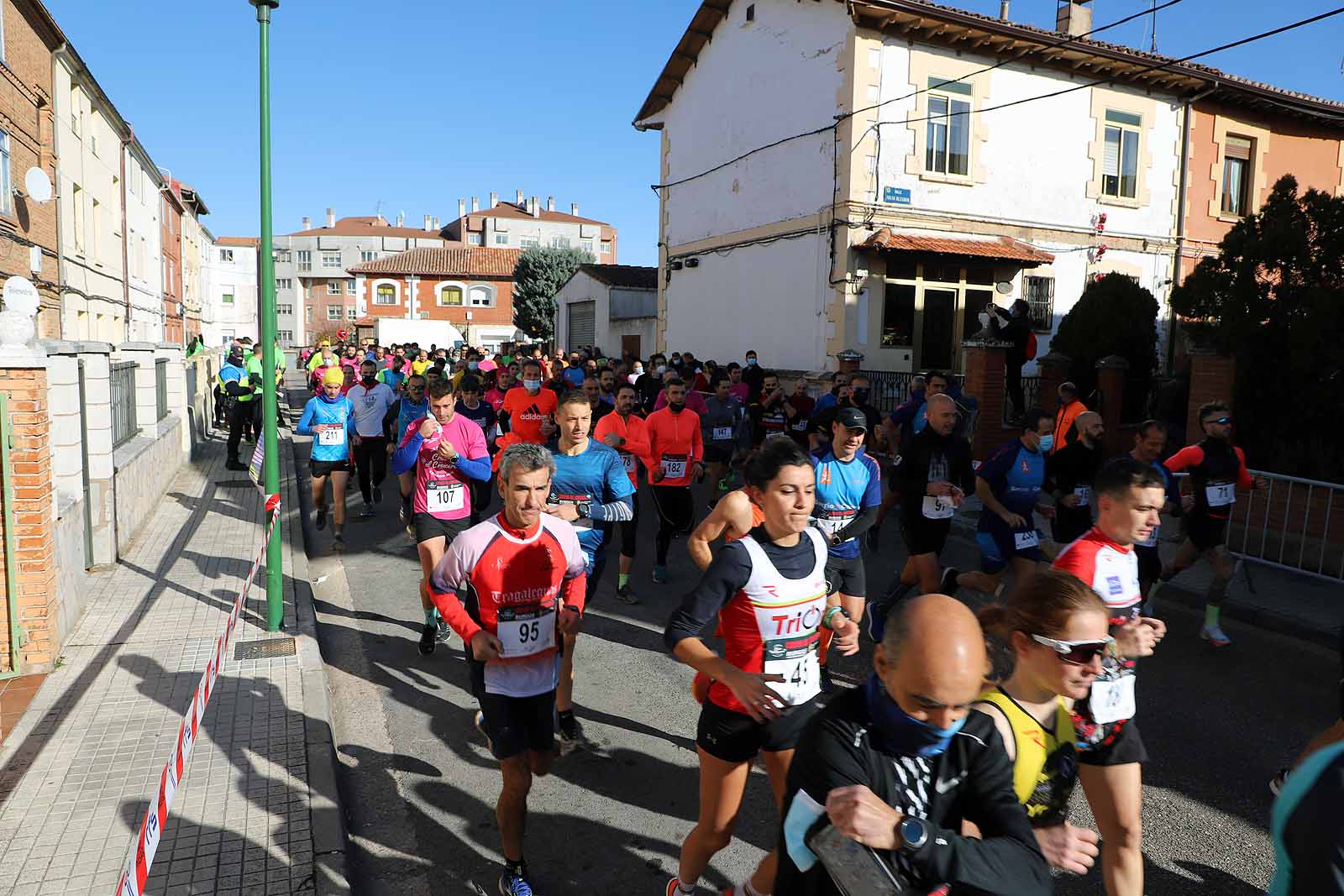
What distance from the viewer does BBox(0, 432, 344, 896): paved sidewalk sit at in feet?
11.9

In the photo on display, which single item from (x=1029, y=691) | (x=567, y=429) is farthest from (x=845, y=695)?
(x=567, y=429)

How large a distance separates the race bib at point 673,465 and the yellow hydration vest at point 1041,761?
5.87 meters

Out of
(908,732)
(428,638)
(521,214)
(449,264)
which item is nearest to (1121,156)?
(428,638)

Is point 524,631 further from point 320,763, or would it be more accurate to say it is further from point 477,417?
point 477,417

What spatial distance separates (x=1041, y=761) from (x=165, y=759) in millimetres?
4247

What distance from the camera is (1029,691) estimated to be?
2432 mm

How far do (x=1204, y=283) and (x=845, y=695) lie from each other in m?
10.8

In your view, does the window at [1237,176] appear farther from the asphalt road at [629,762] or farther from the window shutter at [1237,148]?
the asphalt road at [629,762]

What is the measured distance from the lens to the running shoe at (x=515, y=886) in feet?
11.5

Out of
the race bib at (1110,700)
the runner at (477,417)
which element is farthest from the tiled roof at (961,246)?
the race bib at (1110,700)

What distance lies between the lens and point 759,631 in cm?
320

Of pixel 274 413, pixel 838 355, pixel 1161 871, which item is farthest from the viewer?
pixel 838 355

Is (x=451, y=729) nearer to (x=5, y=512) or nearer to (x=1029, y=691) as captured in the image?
(x=5, y=512)

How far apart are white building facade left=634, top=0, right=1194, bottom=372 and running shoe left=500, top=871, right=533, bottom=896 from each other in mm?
16071
